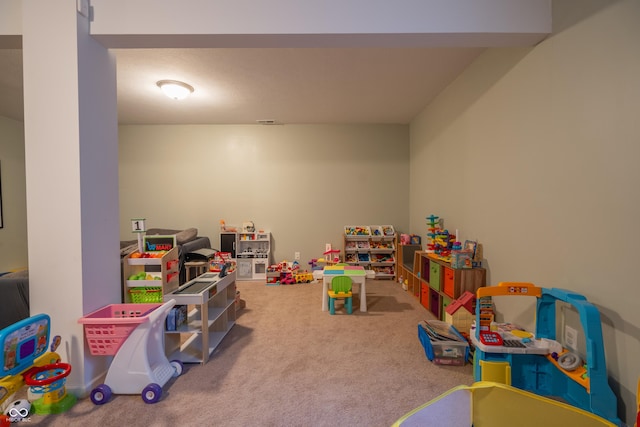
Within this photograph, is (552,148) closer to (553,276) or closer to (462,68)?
(553,276)

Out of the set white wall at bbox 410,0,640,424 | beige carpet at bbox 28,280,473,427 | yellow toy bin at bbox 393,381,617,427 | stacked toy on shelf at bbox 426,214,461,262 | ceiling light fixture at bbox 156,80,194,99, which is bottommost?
beige carpet at bbox 28,280,473,427

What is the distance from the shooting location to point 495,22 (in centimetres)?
191

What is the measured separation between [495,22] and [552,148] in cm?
94

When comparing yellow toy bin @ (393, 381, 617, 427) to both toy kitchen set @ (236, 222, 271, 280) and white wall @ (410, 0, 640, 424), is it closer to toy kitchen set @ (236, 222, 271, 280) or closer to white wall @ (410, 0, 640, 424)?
white wall @ (410, 0, 640, 424)

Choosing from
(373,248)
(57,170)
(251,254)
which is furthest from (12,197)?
(373,248)

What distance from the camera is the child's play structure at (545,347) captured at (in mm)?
1463

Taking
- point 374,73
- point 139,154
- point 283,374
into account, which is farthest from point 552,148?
point 139,154

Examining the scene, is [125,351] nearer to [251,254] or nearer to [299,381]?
[299,381]

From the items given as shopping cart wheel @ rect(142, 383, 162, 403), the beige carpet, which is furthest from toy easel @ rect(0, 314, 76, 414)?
shopping cart wheel @ rect(142, 383, 162, 403)

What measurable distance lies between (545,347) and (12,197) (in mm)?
7426

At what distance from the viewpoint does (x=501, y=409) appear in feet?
2.59

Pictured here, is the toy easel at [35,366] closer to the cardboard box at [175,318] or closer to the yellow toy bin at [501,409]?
the cardboard box at [175,318]

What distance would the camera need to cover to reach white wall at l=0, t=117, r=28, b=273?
4738 mm

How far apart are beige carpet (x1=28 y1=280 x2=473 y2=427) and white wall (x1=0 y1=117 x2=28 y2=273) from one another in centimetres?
472
